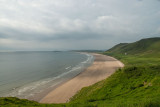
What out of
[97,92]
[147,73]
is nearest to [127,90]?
[97,92]

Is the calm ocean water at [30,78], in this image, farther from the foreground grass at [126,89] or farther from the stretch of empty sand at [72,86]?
the foreground grass at [126,89]

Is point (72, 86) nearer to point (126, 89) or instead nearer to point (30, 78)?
point (126, 89)

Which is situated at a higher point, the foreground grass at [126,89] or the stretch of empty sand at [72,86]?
the foreground grass at [126,89]

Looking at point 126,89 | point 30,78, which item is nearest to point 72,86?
point 126,89

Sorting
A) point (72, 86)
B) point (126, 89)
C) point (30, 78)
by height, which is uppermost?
point (126, 89)

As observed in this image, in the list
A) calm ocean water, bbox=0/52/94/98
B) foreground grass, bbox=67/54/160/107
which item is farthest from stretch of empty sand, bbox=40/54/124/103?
foreground grass, bbox=67/54/160/107

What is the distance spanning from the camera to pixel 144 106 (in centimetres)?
991

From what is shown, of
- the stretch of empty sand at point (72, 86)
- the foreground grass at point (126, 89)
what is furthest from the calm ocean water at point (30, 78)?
the foreground grass at point (126, 89)

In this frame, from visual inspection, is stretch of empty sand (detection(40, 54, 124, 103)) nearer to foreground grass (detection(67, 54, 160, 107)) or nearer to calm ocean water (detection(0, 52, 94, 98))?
calm ocean water (detection(0, 52, 94, 98))

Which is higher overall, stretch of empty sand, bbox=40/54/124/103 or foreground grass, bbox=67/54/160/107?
foreground grass, bbox=67/54/160/107

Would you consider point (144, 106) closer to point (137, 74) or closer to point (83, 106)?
point (83, 106)

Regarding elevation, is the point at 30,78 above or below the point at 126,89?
below

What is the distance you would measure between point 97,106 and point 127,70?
16330 mm

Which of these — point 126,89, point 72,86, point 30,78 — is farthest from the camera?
point 30,78
